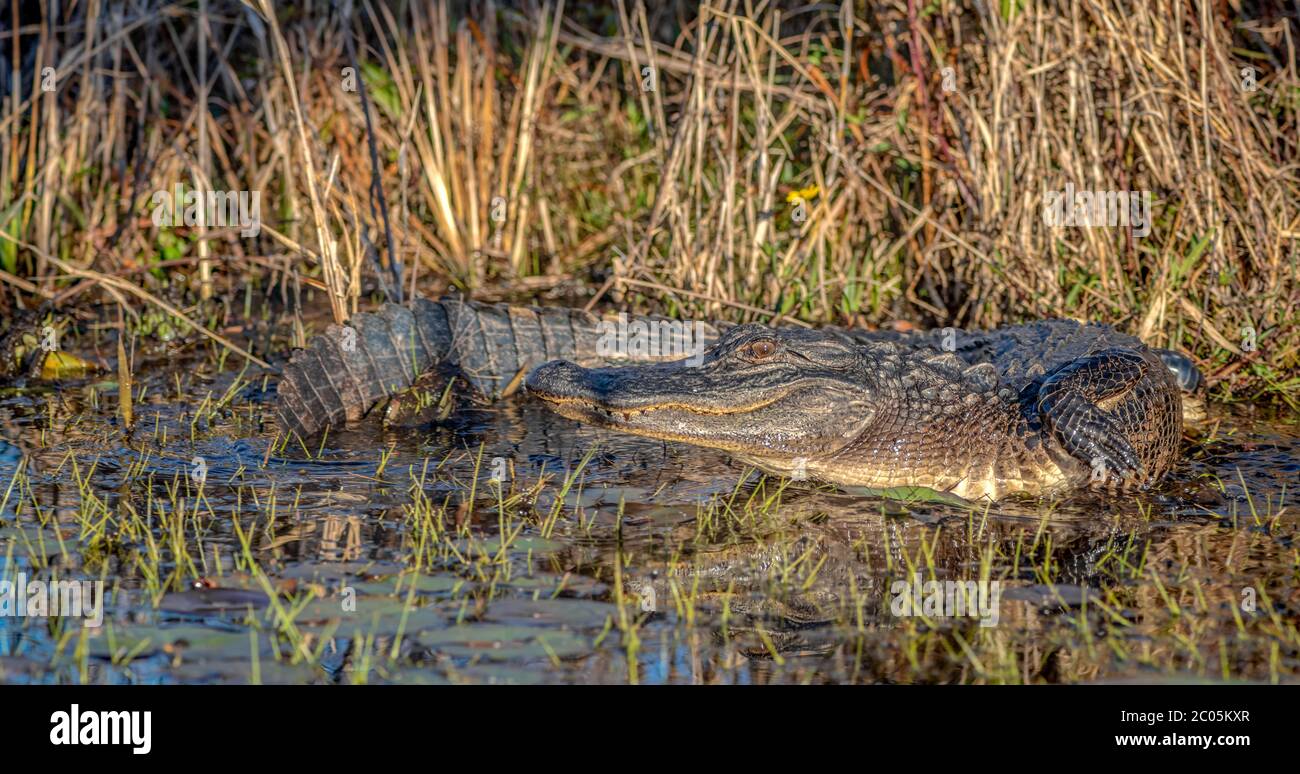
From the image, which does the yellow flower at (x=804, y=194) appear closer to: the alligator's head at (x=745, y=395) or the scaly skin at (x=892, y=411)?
the scaly skin at (x=892, y=411)

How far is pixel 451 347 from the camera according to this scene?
5711 millimetres

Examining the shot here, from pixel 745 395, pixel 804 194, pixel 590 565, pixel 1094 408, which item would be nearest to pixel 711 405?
pixel 745 395

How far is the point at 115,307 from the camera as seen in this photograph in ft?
23.5

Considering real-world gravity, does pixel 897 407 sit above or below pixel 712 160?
below

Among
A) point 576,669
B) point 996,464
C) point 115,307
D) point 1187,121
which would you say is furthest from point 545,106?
point 576,669

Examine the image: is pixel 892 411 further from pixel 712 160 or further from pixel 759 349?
pixel 712 160

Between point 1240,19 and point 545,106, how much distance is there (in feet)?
12.1

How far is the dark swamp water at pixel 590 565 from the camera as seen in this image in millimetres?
3064

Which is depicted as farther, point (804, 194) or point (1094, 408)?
point (804, 194)

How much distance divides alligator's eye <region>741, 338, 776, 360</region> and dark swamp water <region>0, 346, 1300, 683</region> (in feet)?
1.50

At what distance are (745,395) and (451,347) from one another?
181 centimetres

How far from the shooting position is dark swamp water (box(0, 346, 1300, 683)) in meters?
3.06
